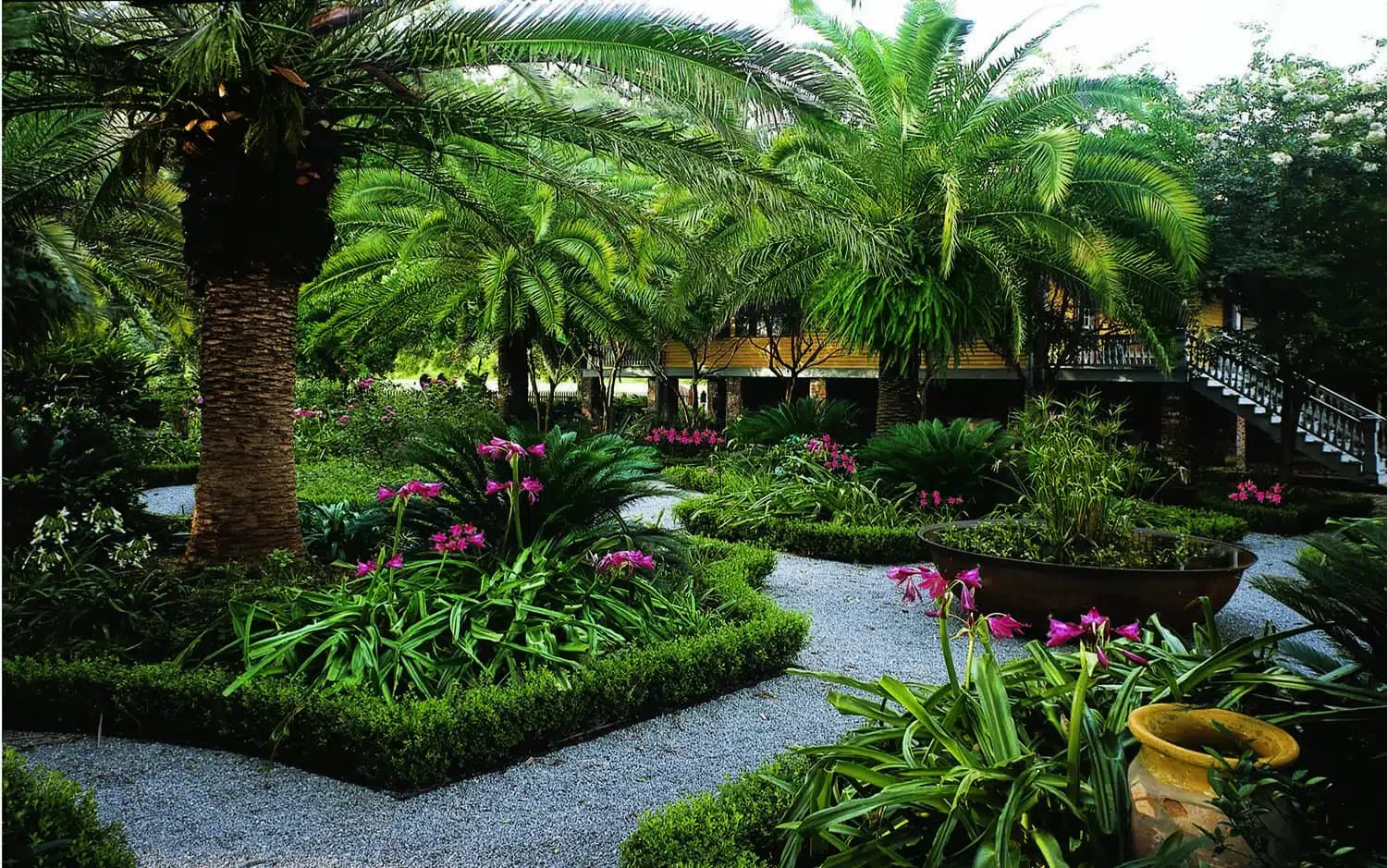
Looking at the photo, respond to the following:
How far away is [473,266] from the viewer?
1484 centimetres

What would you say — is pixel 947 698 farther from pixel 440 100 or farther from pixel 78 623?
pixel 440 100

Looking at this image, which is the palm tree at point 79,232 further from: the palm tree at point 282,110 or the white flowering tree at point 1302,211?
the white flowering tree at point 1302,211

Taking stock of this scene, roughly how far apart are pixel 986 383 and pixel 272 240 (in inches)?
693

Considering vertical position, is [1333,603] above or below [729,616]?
above

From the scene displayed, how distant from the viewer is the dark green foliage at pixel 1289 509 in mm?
11414

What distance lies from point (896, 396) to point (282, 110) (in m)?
8.66

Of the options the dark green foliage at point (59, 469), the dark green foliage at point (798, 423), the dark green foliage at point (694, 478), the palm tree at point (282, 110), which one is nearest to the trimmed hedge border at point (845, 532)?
the dark green foliage at point (694, 478)

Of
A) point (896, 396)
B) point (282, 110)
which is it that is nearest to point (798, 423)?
point (896, 396)

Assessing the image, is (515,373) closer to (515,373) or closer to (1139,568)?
(515,373)

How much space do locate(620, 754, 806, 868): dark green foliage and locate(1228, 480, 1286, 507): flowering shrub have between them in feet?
37.2

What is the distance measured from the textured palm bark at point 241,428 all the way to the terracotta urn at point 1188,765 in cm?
518

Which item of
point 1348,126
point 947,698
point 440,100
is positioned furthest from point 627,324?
point 947,698

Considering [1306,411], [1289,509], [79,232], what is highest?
[79,232]

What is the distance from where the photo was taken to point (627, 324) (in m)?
16.0
